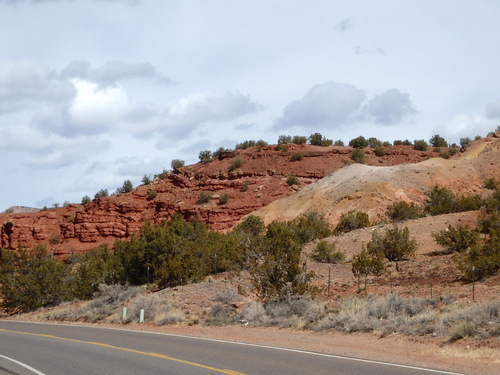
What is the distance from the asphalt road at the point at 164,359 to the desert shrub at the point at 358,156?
6453 cm

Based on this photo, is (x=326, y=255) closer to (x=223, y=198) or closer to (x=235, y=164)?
(x=223, y=198)

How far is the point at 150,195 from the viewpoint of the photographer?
267 ft

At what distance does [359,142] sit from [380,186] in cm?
3167

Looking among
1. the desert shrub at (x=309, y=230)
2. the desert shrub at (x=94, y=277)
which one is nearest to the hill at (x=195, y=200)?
the desert shrub at (x=309, y=230)

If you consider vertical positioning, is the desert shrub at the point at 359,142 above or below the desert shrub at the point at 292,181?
above

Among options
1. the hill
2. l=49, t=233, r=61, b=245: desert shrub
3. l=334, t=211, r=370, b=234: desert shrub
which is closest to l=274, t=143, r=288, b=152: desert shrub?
the hill

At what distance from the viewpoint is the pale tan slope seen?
2221 inches

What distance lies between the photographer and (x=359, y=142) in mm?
88625

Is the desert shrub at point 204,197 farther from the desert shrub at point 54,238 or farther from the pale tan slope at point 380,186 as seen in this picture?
the desert shrub at point 54,238

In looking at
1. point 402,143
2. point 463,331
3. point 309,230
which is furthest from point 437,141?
point 463,331

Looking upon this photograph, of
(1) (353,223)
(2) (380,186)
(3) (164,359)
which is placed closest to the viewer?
(3) (164,359)

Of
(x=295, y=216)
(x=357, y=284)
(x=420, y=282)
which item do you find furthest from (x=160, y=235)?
(x=295, y=216)

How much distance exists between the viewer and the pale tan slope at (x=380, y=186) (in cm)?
5641

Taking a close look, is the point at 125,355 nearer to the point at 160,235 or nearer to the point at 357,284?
the point at 357,284
